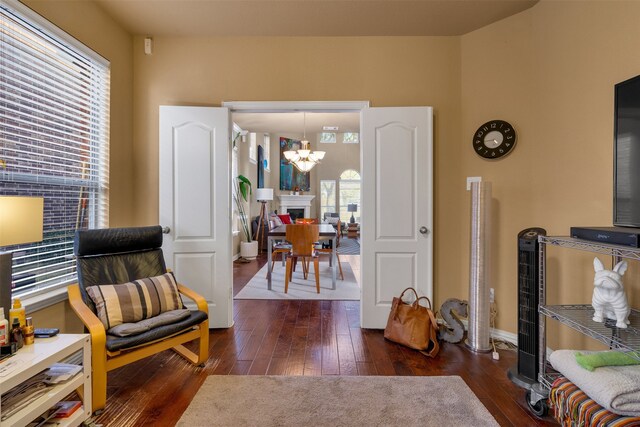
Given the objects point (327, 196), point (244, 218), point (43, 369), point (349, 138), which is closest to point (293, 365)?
point (43, 369)

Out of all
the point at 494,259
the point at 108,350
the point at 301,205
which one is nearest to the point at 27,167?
the point at 108,350

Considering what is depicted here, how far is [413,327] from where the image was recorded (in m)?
2.54

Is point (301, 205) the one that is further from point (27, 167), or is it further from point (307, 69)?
point (27, 167)

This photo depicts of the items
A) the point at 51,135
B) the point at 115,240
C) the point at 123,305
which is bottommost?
the point at 123,305

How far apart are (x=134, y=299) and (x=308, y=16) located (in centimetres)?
254

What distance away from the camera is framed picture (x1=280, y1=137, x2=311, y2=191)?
9.70m

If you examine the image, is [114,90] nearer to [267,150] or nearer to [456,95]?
[456,95]

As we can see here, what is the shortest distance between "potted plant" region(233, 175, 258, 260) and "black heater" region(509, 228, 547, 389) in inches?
205

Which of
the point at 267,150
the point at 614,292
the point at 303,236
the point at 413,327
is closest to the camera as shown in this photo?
the point at 614,292

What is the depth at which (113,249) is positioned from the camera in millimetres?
2320

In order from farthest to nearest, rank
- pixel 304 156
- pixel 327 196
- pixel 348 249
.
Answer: pixel 327 196 < pixel 348 249 < pixel 304 156

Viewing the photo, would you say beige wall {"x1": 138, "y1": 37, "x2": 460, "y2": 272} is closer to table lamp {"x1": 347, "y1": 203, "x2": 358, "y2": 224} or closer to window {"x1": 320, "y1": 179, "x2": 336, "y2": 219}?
table lamp {"x1": 347, "y1": 203, "x2": 358, "y2": 224}

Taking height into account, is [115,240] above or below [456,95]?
below

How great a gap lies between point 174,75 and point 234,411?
2.84 meters
